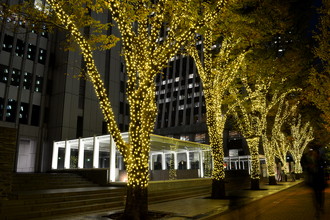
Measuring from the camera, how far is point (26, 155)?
26.1m

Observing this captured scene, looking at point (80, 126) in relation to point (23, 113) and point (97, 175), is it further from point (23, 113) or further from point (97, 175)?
point (97, 175)

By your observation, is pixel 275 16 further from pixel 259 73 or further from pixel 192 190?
pixel 192 190

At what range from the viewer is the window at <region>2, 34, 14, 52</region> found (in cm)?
2547

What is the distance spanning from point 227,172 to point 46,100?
765 inches

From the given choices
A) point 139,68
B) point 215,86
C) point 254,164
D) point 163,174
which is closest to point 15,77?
point 163,174

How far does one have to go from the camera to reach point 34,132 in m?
26.4

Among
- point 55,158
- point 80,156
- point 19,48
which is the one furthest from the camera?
point 19,48

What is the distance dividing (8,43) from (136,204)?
24.5m

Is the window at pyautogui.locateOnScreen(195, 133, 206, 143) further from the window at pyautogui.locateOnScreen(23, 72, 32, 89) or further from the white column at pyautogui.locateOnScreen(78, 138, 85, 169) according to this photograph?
the white column at pyautogui.locateOnScreen(78, 138, 85, 169)

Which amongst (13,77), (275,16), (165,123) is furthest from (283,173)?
(165,123)

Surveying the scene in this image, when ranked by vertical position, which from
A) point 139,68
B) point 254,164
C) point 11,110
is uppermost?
point 11,110

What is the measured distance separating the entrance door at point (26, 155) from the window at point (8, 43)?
892 cm

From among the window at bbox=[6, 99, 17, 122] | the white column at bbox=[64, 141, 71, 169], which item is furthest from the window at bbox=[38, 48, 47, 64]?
the white column at bbox=[64, 141, 71, 169]

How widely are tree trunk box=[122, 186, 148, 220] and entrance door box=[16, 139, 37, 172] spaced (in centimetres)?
2110
